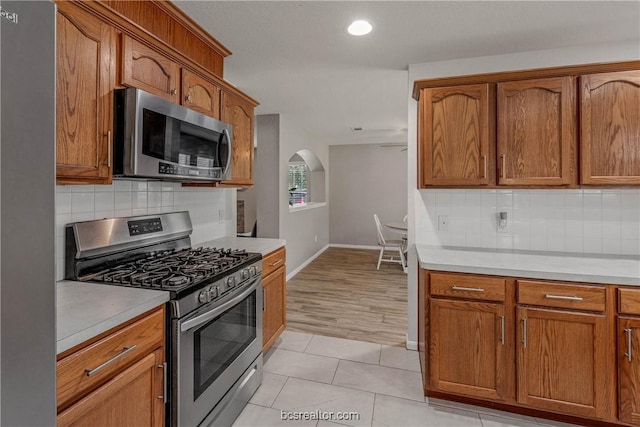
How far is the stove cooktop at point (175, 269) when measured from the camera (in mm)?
1493

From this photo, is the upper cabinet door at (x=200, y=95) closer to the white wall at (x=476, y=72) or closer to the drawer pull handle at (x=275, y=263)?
the drawer pull handle at (x=275, y=263)

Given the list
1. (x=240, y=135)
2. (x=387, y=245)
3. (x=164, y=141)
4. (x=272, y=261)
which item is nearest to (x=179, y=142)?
(x=164, y=141)

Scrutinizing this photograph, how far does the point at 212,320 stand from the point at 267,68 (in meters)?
2.19

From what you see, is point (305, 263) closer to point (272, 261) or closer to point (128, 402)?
point (272, 261)

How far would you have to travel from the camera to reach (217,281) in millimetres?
1672

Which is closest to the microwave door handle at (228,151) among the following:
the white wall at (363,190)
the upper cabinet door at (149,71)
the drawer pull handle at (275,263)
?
the upper cabinet door at (149,71)

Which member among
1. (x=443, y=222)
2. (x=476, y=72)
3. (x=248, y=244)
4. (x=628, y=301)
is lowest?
(x=628, y=301)

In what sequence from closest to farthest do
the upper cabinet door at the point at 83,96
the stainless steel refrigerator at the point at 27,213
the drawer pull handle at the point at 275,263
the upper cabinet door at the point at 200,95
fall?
the stainless steel refrigerator at the point at 27,213 → the upper cabinet door at the point at 83,96 → the upper cabinet door at the point at 200,95 → the drawer pull handle at the point at 275,263

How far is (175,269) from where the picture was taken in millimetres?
1725

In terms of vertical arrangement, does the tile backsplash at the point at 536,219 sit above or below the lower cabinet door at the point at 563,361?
above

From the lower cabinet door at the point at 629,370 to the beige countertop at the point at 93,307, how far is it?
2.36 m

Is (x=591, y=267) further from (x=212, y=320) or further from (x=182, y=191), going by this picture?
(x=182, y=191)

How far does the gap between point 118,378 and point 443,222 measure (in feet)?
7.93

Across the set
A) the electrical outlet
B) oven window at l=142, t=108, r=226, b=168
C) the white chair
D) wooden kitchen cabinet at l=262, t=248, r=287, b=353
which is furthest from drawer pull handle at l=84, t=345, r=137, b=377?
the white chair
